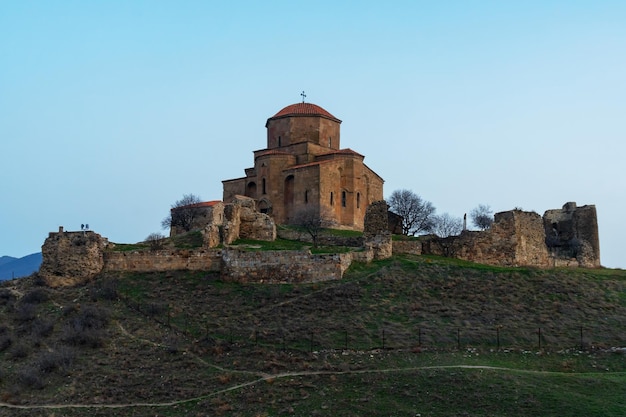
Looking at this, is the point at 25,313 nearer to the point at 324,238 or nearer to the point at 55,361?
the point at 55,361

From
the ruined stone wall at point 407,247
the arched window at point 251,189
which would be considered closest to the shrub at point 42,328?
the ruined stone wall at point 407,247

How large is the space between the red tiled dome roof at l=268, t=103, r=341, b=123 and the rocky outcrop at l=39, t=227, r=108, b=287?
20.6m

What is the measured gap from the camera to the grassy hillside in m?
17.8

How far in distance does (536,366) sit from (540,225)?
1444 centimetres

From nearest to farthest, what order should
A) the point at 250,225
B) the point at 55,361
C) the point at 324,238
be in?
the point at 55,361
the point at 250,225
the point at 324,238

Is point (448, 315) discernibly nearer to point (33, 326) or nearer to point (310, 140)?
point (33, 326)

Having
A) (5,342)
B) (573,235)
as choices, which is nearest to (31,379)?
(5,342)

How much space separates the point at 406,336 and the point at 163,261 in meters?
10.2

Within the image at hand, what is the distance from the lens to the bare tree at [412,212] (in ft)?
134

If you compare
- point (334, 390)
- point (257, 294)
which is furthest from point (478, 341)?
point (257, 294)

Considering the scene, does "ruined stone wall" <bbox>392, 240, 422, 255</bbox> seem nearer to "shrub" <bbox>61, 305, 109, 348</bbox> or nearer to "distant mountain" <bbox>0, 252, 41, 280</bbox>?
"shrub" <bbox>61, 305, 109, 348</bbox>

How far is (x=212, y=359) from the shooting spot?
67.4 ft

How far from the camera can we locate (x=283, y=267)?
26.1 meters

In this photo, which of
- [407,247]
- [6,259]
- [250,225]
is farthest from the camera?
[6,259]
